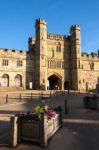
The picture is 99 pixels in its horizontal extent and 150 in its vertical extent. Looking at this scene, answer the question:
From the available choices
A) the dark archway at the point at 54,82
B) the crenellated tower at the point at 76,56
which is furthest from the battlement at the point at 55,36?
the dark archway at the point at 54,82

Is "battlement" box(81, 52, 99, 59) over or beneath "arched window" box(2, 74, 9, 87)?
over

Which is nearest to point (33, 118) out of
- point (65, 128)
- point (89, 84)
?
point (65, 128)

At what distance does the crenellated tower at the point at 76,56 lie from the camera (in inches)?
2174

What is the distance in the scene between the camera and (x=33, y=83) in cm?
5194

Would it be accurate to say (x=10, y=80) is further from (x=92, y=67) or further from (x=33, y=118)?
(x=33, y=118)

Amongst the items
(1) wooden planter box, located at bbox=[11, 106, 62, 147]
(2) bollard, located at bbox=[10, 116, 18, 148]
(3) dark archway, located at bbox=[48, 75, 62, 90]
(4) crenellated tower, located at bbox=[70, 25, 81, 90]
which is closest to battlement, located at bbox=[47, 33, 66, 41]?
(4) crenellated tower, located at bbox=[70, 25, 81, 90]

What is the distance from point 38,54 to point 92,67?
18.4m

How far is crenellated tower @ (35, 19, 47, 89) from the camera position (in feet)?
167

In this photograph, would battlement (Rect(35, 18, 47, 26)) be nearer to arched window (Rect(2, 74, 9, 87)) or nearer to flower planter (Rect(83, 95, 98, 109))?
arched window (Rect(2, 74, 9, 87))

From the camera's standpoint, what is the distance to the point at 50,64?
54531mm

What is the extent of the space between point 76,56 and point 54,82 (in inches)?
370

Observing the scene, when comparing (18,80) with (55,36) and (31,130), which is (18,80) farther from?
(31,130)

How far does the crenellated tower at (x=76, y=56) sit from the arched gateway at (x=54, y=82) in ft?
12.1

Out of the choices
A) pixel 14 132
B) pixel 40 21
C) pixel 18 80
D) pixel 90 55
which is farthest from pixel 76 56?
pixel 14 132
